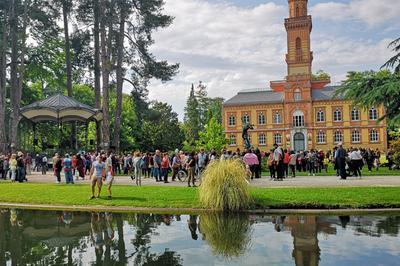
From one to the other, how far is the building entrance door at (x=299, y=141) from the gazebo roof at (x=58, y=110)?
4414 centimetres

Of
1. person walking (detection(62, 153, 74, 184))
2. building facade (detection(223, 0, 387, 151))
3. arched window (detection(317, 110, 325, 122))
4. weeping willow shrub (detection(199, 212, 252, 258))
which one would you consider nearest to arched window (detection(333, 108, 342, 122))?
building facade (detection(223, 0, 387, 151))

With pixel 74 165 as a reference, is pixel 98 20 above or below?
above

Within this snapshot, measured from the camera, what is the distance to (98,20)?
32781mm

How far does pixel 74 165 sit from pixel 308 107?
51.4m

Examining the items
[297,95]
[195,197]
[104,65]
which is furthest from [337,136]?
[195,197]

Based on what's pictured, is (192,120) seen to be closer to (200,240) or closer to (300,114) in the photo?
(300,114)

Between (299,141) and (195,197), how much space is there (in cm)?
5763

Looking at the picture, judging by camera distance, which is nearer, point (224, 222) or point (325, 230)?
point (325, 230)

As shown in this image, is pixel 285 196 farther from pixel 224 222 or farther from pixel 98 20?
pixel 98 20

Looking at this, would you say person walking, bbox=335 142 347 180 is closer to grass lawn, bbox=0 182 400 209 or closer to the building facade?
grass lawn, bbox=0 182 400 209

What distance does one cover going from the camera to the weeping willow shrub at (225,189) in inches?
498

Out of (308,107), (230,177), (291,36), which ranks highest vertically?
(291,36)

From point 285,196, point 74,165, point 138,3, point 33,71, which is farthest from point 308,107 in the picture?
point 285,196

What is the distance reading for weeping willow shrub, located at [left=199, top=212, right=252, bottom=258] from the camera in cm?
794
